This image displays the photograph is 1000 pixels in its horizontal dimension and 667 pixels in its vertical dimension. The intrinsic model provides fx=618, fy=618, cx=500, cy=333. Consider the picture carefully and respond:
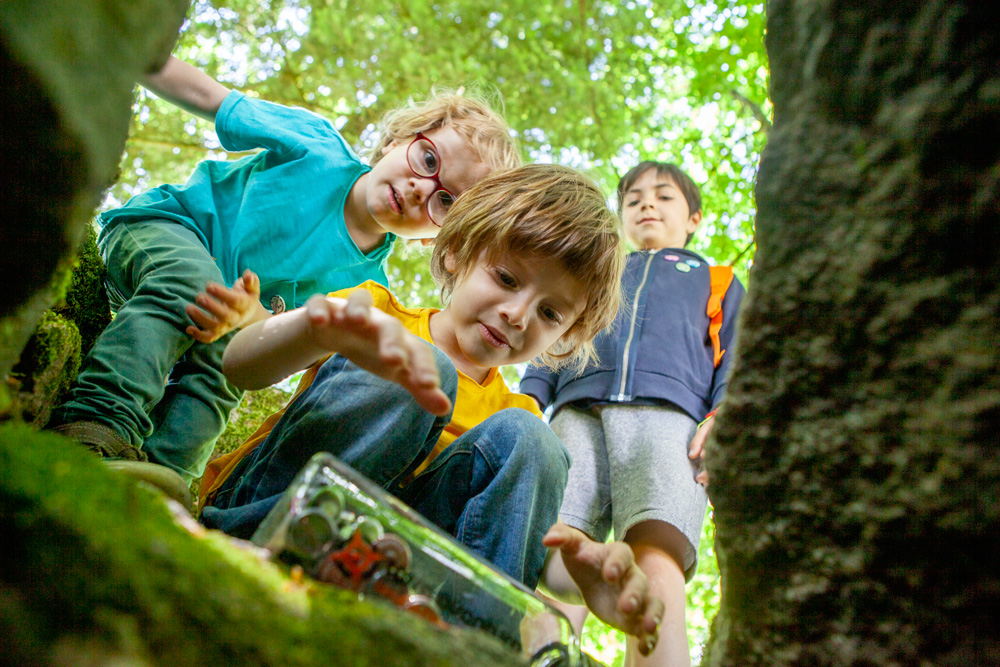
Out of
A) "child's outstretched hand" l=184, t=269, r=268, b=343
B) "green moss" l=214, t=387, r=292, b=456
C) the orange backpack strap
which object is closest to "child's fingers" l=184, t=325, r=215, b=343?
"child's outstretched hand" l=184, t=269, r=268, b=343

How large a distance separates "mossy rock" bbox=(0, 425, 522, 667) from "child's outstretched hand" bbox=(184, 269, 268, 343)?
0.74 meters

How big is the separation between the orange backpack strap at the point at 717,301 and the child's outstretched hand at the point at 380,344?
2.21 meters

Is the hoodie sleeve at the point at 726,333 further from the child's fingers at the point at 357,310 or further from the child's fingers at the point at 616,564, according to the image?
the child's fingers at the point at 357,310

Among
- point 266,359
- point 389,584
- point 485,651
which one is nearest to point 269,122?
point 266,359

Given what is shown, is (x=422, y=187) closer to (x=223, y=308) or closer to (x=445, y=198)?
(x=445, y=198)

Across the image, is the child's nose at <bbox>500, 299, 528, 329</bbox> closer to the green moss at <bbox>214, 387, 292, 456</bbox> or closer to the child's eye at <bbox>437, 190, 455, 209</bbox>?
the child's eye at <bbox>437, 190, 455, 209</bbox>

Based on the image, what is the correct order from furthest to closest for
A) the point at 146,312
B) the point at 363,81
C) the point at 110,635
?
1. the point at 363,81
2. the point at 146,312
3. the point at 110,635

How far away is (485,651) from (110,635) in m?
0.40

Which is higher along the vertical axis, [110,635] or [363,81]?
[363,81]

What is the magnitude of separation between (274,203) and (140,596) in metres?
2.34

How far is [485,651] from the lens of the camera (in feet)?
2.36

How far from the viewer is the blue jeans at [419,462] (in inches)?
54.7

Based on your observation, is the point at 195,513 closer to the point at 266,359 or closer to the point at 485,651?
the point at 266,359

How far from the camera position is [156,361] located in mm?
1820
